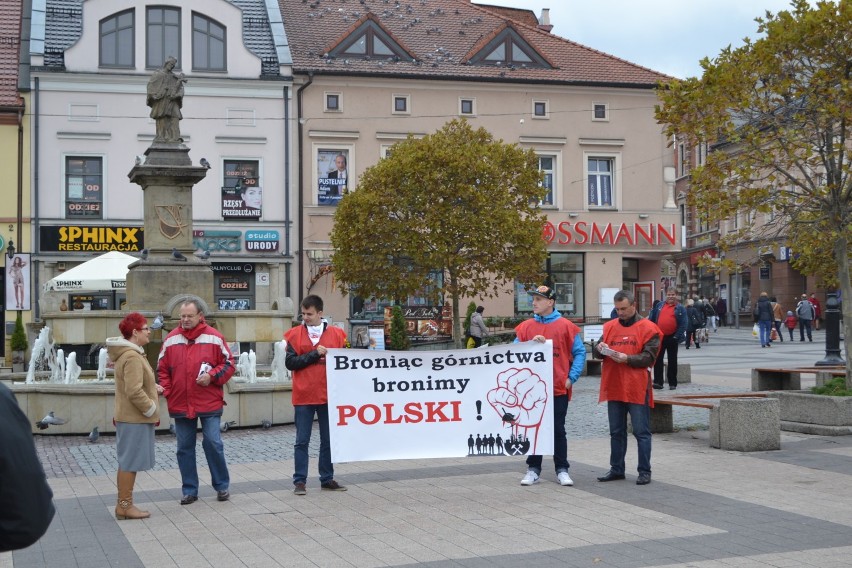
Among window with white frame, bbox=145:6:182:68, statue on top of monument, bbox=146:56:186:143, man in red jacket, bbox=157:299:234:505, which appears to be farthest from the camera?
window with white frame, bbox=145:6:182:68

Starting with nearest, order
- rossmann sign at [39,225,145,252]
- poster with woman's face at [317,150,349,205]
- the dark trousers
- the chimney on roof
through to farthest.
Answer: the dark trousers < rossmann sign at [39,225,145,252] < poster with woman's face at [317,150,349,205] < the chimney on roof

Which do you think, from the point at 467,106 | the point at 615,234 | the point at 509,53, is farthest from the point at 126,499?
the point at 615,234

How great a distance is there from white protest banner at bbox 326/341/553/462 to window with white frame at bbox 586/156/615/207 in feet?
106

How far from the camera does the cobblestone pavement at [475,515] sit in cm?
743

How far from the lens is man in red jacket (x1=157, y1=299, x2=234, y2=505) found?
375 inches

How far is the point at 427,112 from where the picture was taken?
4009 cm

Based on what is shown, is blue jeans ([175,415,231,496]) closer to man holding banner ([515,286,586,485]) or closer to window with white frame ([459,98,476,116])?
man holding banner ([515,286,586,485])

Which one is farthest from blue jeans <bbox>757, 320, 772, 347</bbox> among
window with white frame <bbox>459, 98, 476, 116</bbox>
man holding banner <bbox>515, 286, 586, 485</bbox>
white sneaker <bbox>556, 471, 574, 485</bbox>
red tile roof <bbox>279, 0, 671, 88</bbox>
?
white sneaker <bbox>556, 471, 574, 485</bbox>

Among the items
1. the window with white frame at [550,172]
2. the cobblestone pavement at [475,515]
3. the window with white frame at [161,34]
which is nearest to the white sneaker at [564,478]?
the cobblestone pavement at [475,515]

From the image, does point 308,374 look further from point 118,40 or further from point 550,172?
point 550,172

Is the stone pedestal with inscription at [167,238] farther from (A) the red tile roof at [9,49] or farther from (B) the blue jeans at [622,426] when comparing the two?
(A) the red tile roof at [9,49]

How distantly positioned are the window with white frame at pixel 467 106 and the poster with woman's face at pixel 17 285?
1578cm

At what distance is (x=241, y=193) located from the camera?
1507 inches

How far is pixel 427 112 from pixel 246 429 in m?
25.8
